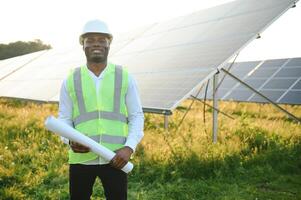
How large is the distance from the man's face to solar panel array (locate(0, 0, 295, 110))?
2.84m

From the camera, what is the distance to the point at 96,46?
3.00 m

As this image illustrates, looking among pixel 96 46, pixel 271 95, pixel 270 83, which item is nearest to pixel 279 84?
pixel 270 83

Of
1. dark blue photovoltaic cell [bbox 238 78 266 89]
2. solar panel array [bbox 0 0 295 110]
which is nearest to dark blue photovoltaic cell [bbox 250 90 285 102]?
dark blue photovoltaic cell [bbox 238 78 266 89]

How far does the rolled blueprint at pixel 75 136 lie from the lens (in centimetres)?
267

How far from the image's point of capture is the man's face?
2.99 meters

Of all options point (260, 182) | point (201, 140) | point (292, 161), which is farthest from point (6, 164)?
point (292, 161)

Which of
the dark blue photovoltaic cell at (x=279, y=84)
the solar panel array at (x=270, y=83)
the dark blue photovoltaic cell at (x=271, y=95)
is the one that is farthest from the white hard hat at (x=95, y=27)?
the dark blue photovoltaic cell at (x=279, y=84)

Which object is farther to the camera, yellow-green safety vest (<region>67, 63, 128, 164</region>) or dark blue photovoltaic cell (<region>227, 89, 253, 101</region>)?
dark blue photovoltaic cell (<region>227, 89, 253, 101</region>)

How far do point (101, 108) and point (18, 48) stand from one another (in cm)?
5833

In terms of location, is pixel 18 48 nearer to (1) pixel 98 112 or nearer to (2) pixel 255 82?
(2) pixel 255 82

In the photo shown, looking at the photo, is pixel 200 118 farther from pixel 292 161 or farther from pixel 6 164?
pixel 6 164

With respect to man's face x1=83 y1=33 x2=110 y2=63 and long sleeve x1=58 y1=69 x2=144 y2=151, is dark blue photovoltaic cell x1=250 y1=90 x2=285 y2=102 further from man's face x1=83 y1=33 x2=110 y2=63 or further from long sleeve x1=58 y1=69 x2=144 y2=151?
man's face x1=83 y1=33 x2=110 y2=63

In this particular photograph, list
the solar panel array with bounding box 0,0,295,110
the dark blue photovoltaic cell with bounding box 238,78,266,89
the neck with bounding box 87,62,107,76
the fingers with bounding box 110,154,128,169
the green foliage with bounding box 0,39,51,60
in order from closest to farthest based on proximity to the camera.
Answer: the fingers with bounding box 110,154,128,169 < the neck with bounding box 87,62,107,76 < the solar panel array with bounding box 0,0,295,110 < the dark blue photovoltaic cell with bounding box 238,78,266,89 < the green foliage with bounding box 0,39,51,60

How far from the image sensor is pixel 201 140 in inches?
285
